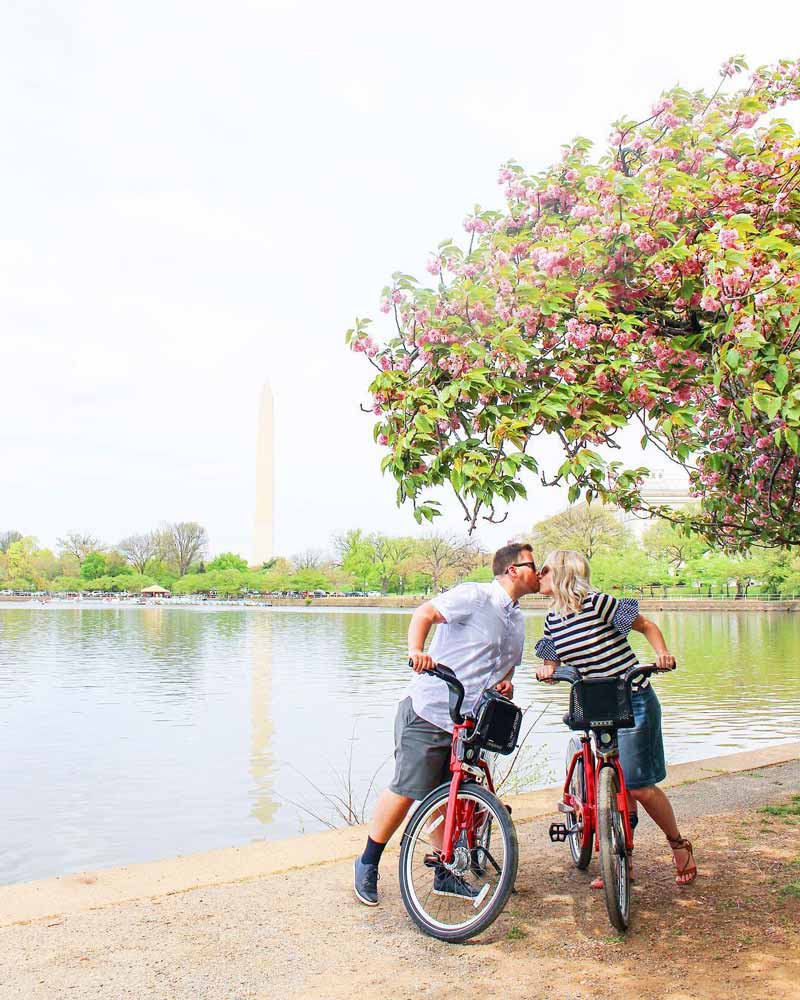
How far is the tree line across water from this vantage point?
89.4 metres

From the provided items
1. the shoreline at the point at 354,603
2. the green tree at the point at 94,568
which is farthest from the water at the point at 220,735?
the green tree at the point at 94,568

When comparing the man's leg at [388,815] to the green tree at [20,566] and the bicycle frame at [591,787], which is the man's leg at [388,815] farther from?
the green tree at [20,566]

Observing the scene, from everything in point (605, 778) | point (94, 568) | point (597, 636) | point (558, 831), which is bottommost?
point (558, 831)

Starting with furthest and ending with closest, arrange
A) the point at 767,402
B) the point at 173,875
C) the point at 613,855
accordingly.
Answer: the point at 173,875
the point at 613,855
the point at 767,402

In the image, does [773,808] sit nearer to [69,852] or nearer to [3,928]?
[3,928]

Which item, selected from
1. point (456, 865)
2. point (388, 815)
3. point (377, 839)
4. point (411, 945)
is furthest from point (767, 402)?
point (411, 945)

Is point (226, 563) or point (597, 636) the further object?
point (226, 563)

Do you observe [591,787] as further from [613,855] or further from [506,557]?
[506,557]

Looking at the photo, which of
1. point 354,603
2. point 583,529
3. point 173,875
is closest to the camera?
point 173,875

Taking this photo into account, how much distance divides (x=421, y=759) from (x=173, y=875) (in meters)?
1.83

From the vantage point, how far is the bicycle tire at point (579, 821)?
18.6 ft

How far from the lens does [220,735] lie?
60.6ft

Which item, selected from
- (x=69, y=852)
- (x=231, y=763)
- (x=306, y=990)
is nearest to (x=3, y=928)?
(x=306, y=990)

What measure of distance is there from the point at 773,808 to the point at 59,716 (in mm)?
16882
